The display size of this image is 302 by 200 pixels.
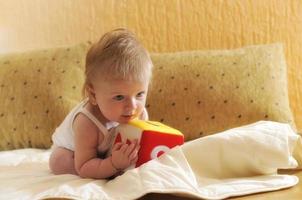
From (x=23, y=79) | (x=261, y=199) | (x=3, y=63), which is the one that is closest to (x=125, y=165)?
(x=261, y=199)

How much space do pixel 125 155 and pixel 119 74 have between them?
0.61ft

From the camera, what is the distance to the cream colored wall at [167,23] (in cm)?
199

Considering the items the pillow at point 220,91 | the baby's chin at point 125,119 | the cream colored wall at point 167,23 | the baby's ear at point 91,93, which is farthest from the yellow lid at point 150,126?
the cream colored wall at point 167,23

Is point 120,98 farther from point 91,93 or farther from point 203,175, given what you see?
point 203,175

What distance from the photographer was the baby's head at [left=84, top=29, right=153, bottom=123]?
1.14m

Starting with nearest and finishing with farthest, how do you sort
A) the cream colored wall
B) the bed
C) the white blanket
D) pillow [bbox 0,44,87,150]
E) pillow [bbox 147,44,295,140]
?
the white blanket, the bed, pillow [bbox 147,44,295,140], pillow [bbox 0,44,87,150], the cream colored wall

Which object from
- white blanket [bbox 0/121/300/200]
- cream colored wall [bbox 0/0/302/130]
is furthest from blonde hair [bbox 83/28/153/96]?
cream colored wall [bbox 0/0/302/130]

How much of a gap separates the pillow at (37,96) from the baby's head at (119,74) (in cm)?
57

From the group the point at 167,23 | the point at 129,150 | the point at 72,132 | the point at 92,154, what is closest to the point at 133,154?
the point at 129,150

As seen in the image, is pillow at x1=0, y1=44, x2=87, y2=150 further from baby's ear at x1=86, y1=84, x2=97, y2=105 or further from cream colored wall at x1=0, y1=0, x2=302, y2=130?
baby's ear at x1=86, y1=84, x2=97, y2=105

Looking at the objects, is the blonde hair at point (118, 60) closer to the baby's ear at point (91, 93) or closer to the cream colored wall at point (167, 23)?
the baby's ear at point (91, 93)

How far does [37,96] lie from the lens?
5.74 ft

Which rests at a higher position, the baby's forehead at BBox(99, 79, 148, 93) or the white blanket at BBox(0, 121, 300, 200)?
the baby's forehead at BBox(99, 79, 148, 93)

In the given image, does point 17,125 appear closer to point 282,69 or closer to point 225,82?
point 225,82
